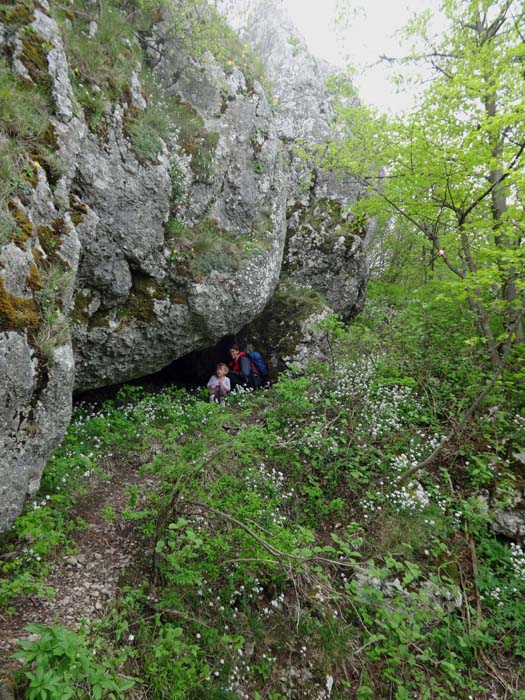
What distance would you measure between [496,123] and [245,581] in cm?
714

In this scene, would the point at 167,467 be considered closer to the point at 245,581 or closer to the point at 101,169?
the point at 245,581

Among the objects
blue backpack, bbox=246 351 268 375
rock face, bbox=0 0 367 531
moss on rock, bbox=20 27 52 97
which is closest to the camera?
rock face, bbox=0 0 367 531

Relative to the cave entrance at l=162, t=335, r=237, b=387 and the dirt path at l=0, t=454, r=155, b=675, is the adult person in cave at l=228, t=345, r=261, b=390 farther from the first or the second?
the dirt path at l=0, t=454, r=155, b=675

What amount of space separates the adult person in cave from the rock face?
39.3 inches

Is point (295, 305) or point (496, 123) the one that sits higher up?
point (496, 123)

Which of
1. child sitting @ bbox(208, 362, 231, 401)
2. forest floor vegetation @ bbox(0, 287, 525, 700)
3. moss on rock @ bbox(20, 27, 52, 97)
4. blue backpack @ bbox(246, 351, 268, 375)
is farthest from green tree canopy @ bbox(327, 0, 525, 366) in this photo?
moss on rock @ bbox(20, 27, 52, 97)

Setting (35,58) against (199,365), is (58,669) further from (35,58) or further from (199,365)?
(199,365)

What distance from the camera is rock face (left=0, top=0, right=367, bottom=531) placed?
3723 mm

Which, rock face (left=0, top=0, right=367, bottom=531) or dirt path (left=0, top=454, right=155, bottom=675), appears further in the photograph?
rock face (left=0, top=0, right=367, bottom=531)

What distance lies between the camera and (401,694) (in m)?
3.44

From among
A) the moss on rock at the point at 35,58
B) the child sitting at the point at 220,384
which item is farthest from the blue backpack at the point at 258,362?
the moss on rock at the point at 35,58

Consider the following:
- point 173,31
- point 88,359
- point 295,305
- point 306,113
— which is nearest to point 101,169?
point 88,359

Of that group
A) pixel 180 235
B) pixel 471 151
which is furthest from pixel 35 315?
pixel 471 151

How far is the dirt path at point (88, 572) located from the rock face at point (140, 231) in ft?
2.61
